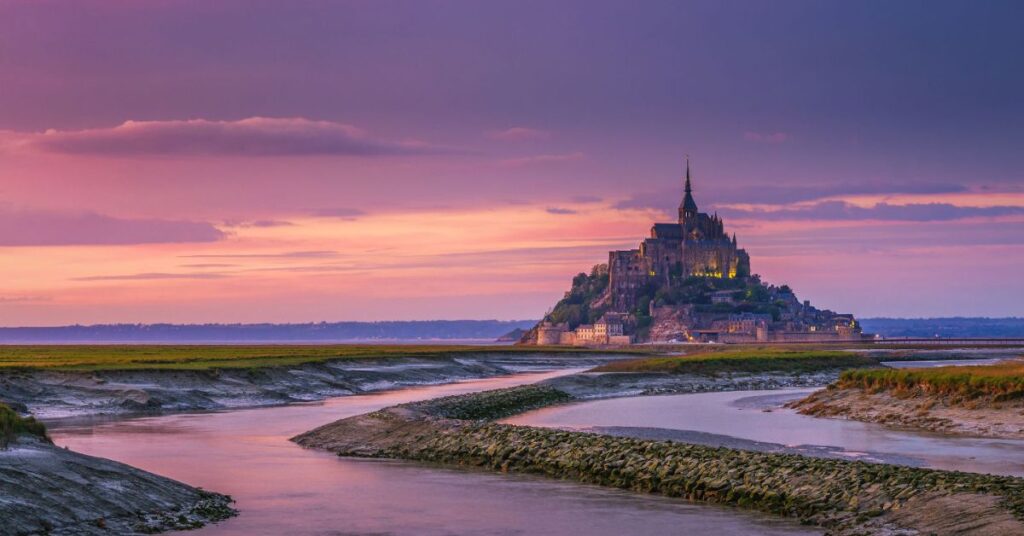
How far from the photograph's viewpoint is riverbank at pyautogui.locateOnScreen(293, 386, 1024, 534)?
23.2 m

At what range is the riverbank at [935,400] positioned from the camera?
4484 centimetres

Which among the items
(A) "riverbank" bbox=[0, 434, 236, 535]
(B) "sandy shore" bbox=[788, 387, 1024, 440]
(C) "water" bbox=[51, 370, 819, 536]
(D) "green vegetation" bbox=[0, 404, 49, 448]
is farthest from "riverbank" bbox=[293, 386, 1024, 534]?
(B) "sandy shore" bbox=[788, 387, 1024, 440]

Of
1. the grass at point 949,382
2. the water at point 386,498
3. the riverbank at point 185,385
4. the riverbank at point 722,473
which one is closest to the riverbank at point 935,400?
the grass at point 949,382

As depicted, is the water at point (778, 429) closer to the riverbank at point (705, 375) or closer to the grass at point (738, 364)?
the riverbank at point (705, 375)

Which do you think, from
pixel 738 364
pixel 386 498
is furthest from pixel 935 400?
pixel 738 364

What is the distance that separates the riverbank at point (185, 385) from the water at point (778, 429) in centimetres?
1915

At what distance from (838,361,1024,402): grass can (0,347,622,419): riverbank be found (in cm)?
3198

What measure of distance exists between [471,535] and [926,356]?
14343 centimetres

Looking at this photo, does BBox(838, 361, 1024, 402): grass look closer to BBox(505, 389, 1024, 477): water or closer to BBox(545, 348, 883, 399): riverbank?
BBox(505, 389, 1024, 477): water

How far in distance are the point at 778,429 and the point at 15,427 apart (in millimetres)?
28092

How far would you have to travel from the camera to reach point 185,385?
225 ft

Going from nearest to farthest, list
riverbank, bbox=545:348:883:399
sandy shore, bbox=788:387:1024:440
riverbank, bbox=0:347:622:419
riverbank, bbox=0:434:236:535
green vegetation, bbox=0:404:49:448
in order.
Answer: riverbank, bbox=0:434:236:535 → green vegetation, bbox=0:404:49:448 → sandy shore, bbox=788:387:1024:440 → riverbank, bbox=0:347:622:419 → riverbank, bbox=545:348:883:399

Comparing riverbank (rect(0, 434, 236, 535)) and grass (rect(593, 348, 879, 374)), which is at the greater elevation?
grass (rect(593, 348, 879, 374))

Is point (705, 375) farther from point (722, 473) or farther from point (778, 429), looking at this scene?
point (722, 473)
